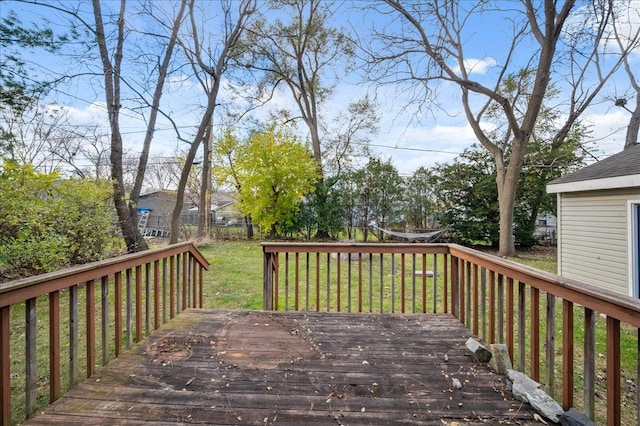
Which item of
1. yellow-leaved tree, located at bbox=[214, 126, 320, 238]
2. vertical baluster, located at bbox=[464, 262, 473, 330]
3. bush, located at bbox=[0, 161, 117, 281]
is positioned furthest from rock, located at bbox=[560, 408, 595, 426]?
yellow-leaved tree, located at bbox=[214, 126, 320, 238]

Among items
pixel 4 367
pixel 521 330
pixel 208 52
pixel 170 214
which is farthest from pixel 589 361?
pixel 170 214

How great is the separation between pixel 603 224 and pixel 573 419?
16.2 feet

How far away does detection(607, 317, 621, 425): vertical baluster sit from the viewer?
54.2 inches

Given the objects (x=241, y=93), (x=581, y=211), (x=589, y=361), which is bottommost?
(x=589, y=361)

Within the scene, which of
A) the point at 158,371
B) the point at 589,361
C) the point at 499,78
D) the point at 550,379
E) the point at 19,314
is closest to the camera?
the point at 589,361

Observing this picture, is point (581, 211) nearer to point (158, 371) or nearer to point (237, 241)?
point (158, 371)

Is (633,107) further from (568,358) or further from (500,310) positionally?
(568,358)

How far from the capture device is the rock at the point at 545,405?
156 cm

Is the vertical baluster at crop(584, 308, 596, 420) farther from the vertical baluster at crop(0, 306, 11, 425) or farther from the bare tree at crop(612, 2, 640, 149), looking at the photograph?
the bare tree at crop(612, 2, 640, 149)

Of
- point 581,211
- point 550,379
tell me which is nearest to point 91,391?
point 550,379

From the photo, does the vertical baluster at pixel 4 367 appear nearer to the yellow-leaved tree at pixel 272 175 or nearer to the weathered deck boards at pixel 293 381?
the weathered deck boards at pixel 293 381

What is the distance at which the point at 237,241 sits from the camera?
10.9 meters

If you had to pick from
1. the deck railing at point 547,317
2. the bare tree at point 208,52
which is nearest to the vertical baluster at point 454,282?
the deck railing at point 547,317

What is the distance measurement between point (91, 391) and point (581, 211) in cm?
720
